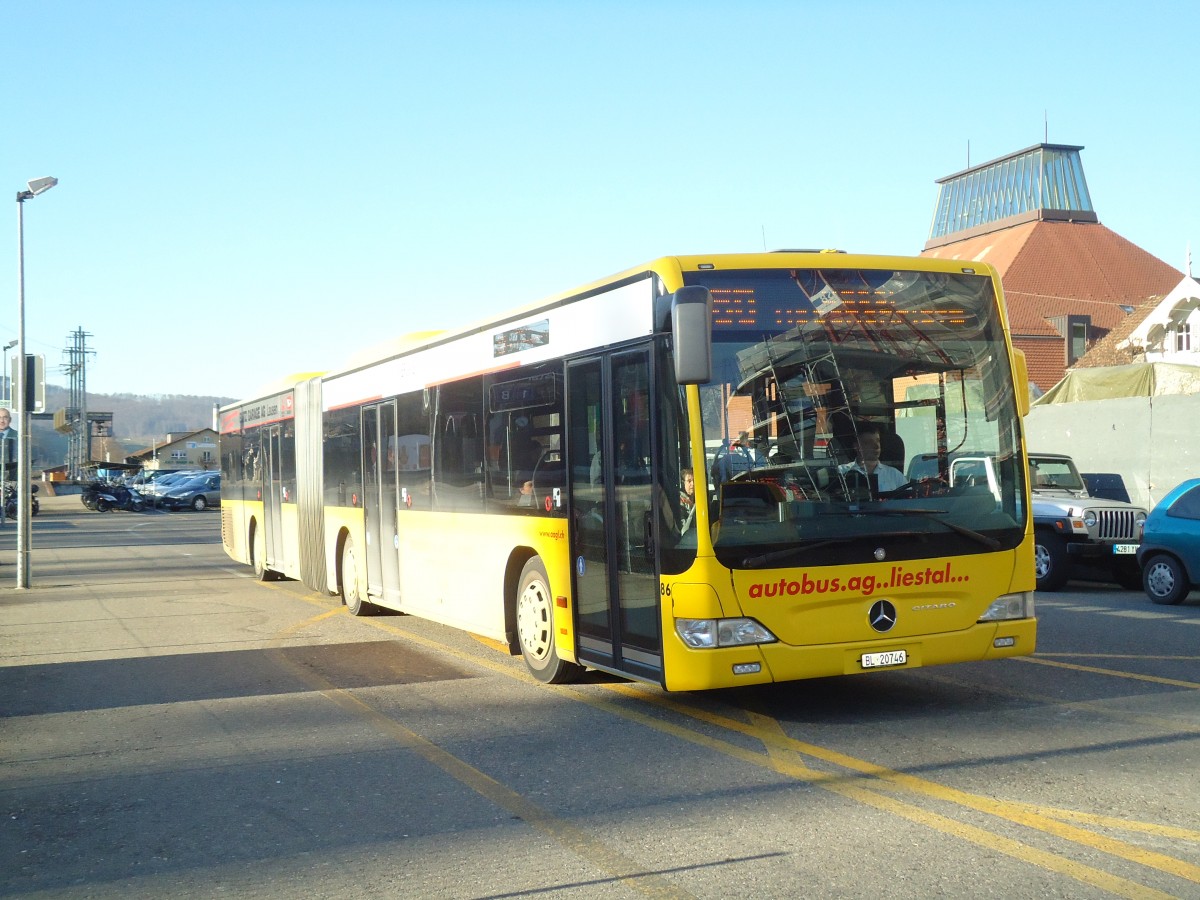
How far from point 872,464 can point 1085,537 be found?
10.5 metres

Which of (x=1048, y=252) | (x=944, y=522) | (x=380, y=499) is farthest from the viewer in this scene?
(x=1048, y=252)

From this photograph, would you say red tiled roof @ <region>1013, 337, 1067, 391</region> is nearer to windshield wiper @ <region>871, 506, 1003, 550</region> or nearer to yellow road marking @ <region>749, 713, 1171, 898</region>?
windshield wiper @ <region>871, 506, 1003, 550</region>

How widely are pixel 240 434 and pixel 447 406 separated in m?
11.7

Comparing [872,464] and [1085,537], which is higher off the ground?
[872,464]

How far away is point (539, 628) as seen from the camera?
9.73m

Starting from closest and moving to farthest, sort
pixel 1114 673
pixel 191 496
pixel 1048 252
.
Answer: pixel 1114 673
pixel 191 496
pixel 1048 252

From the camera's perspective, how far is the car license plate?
7.88 meters

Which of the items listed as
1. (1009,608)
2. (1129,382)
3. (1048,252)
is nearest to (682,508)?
(1009,608)

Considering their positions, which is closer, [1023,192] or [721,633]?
[721,633]

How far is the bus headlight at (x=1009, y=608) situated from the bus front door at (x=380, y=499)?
6966mm

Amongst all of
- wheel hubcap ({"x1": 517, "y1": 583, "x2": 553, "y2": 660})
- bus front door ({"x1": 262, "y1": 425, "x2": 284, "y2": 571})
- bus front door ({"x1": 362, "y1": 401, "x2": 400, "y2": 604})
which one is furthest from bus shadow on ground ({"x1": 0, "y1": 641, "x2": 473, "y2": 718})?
bus front door ({"x1": 262, "y1": 425, "x2": 284, "y2": 571})

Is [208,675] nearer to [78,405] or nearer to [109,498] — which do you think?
[109,498]

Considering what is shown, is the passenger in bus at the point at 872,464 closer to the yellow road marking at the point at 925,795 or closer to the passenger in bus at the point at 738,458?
the passenger in bus at the point at 738,458

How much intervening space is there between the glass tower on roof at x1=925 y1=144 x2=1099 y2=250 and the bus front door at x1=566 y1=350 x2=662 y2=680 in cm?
7220
